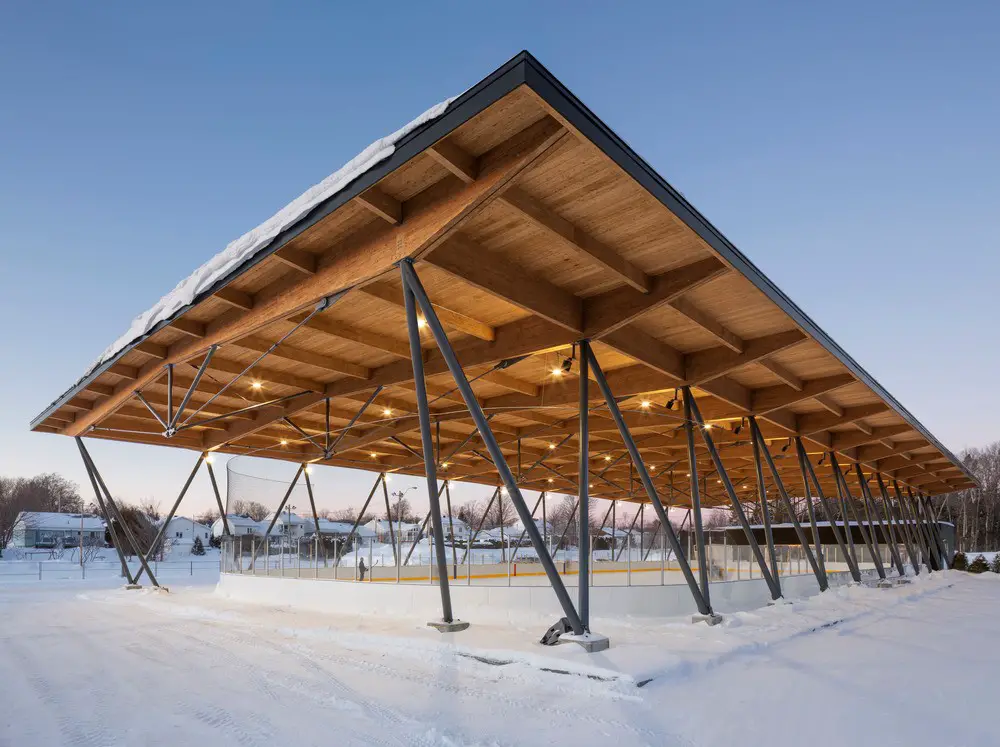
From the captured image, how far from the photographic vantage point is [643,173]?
788 centimetres

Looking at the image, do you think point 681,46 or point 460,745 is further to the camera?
point 681,46

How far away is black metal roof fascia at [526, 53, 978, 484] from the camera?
6.58 metres

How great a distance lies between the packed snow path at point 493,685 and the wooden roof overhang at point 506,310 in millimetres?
5456

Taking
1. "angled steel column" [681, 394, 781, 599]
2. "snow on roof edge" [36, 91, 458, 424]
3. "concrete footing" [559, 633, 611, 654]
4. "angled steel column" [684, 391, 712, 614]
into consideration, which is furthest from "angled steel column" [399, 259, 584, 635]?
"angled steel column" [681, 394, 781, 599]

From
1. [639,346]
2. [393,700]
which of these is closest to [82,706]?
[393,700]

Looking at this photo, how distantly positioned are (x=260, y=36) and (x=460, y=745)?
24.7m

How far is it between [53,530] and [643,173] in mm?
93887

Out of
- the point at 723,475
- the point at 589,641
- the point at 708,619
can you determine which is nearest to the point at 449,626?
the point at 589,641

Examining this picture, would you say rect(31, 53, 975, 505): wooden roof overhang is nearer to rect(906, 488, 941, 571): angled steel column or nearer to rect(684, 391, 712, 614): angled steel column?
rect(684, 391, 712, 614): angled steel column

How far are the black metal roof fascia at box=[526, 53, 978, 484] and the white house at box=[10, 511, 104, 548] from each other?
8409cm

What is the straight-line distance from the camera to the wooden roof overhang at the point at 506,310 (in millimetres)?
7973

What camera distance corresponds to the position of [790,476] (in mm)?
39906

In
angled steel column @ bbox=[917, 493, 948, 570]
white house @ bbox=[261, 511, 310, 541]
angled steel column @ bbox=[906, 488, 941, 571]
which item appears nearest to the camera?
white house @ bbox=[261, 511, 310, 541]

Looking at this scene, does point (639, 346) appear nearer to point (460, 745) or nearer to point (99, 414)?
point (460, 745)
